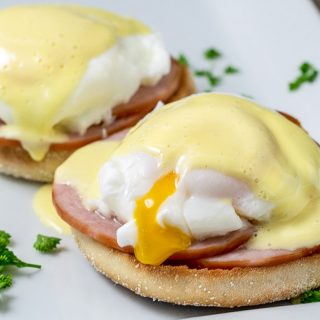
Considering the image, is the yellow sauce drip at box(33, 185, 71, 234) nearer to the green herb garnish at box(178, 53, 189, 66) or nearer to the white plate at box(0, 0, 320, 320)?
the white plate at box(0, 0, 320, 320)

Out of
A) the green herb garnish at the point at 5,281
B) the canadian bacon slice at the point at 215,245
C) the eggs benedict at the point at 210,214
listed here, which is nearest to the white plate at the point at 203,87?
the green herb garnish at the point at 5,281

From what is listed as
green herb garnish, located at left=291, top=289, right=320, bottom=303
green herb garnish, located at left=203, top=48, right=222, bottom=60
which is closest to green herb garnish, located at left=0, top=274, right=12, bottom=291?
green herb garnish, located at left=291, top=289, right=320, bottom=303

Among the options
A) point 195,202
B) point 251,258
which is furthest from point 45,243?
point 251,258

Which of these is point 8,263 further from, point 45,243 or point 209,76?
point 209,76

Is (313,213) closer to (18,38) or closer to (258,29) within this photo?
(18,38)

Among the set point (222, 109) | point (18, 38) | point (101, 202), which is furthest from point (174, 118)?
point (18, 38)

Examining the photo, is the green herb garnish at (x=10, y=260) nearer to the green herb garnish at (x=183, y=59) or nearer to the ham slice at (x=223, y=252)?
the ham slice at (x=223, y=252)
